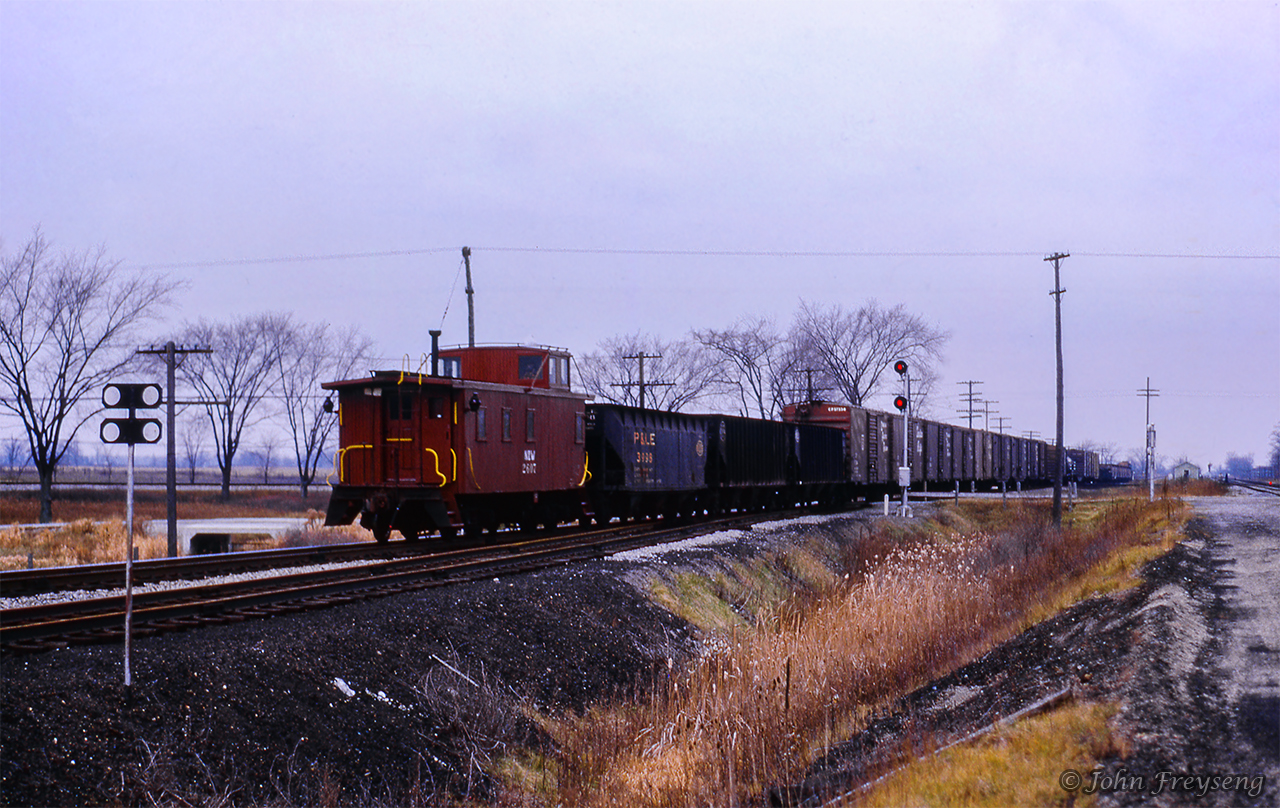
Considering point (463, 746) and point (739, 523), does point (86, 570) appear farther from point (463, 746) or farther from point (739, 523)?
point (739, 523)

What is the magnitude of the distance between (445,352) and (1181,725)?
53.5 feet

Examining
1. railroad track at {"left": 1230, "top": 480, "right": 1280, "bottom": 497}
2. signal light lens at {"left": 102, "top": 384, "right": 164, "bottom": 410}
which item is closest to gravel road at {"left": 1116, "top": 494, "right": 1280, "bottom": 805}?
signal light lens at {"left": 102, "top": 384, "right": 164, "bottom": 410}

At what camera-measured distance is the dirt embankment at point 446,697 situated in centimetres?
657

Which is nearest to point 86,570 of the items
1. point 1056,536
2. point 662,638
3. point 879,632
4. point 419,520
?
point 419,520

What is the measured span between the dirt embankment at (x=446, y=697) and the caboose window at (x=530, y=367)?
8.95m

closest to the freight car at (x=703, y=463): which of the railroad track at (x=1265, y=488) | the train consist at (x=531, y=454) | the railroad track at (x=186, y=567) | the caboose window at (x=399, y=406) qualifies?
the train consist at (x=531, y=454)

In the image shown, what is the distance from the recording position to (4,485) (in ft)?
184

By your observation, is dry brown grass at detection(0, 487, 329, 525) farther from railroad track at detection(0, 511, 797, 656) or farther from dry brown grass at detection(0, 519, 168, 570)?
railroad track at detection(0, 511, 797, 656)

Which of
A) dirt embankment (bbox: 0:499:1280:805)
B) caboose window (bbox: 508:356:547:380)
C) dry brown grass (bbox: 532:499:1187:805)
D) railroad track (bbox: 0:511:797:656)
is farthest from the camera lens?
caboose window (bbox: 508:356:547:380)

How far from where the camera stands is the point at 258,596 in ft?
35.6

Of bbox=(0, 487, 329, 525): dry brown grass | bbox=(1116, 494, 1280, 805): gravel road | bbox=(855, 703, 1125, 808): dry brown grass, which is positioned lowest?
bbox=(0, 487, 329, 525): dry brown grass

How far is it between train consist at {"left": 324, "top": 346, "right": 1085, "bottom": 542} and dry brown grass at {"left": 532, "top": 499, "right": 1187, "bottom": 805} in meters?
6.03

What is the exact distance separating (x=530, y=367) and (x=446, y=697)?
12.3 meters

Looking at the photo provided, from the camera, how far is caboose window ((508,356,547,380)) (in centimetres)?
2078
